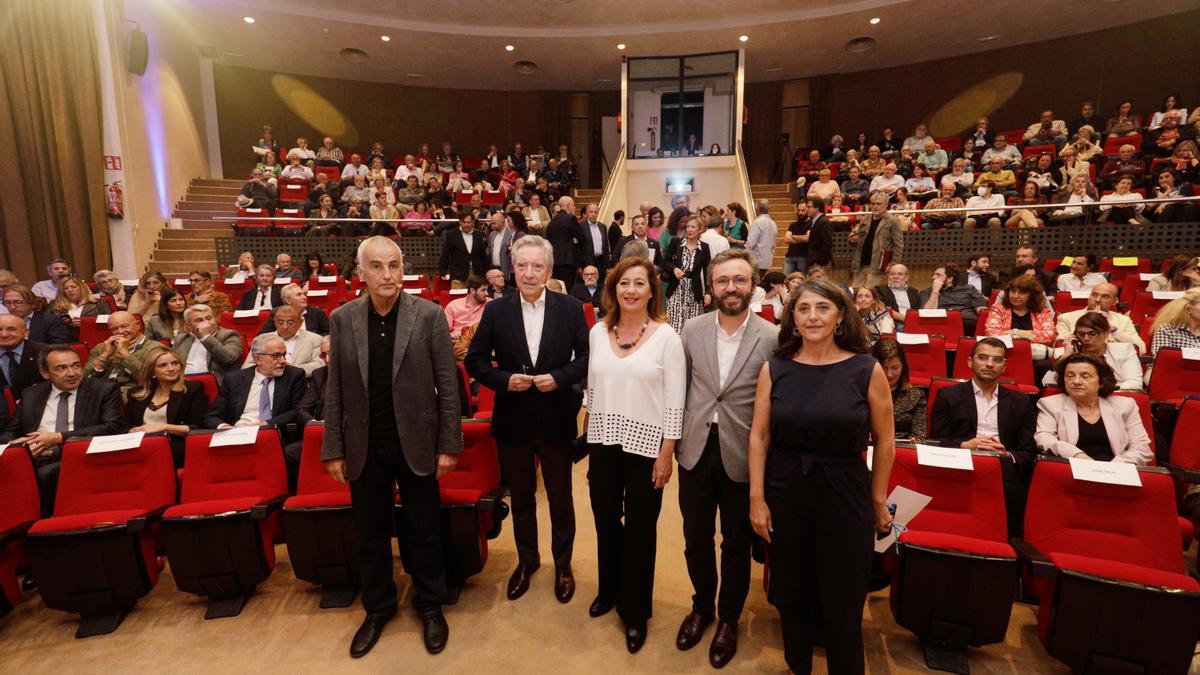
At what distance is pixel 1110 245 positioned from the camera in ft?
20.0

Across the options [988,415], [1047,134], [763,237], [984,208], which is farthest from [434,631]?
[1047,134]

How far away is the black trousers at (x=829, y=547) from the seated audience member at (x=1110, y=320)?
3056mm

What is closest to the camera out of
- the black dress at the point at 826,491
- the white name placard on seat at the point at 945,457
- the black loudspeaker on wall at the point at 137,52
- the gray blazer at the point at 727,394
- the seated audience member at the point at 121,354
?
the black dress at the point at 826,491

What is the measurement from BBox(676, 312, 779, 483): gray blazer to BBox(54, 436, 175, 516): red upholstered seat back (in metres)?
2.20

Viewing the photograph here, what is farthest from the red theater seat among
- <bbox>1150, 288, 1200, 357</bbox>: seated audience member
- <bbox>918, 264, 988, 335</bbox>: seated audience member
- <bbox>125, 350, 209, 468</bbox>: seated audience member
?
<bbox>918, 264, 988, 335</bbox>: seated audience member

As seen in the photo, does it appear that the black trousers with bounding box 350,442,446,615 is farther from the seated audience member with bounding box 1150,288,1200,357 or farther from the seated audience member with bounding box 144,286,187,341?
the seated audience member with bounding box 1150,288,1200,357

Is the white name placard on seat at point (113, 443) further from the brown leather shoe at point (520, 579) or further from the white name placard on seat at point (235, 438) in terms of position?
the brown leather shoe at point (520, 579)

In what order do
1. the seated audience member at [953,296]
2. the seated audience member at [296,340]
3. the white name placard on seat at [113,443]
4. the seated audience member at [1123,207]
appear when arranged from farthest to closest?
the seated audience member at [1123,207] < the seated audience member at [953,296] < the seated audience member at [296,340] < the white name placard on seat at [113,443]

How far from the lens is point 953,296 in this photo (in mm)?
4816

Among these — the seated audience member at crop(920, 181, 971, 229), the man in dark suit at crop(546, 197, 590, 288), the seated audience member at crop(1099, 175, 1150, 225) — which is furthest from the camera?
the seated audience member at crop(920, 181, 971, 229)

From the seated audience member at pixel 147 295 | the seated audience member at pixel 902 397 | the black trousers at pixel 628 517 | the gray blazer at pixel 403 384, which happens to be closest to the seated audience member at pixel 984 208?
the seated audience member at pixel 902 397

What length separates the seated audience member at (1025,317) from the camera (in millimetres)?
3775

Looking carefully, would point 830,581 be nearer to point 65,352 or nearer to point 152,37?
point 65,352

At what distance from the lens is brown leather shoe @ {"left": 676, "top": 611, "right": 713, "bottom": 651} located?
1.92m
